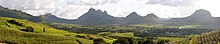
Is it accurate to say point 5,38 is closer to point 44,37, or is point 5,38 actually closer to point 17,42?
point 17,42

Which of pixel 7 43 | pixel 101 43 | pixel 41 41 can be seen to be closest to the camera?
pixel 7 43

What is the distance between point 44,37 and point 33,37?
4092mm

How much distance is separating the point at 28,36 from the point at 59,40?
30.3 ft

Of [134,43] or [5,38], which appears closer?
[5,38]

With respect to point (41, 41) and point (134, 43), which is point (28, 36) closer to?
point (41, 41)

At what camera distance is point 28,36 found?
384 feet

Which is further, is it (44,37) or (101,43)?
(101,43)

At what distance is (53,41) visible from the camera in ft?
384

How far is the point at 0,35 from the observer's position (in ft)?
359

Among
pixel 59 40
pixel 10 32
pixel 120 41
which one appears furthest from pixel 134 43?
pixel 10 32

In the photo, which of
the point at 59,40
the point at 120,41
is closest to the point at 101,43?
the point at 120,41

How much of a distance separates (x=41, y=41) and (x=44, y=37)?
18.7 ft

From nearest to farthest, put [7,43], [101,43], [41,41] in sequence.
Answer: [7,43] → [41,41] → [101,43]

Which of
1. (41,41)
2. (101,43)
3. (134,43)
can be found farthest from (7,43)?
(134,43)
